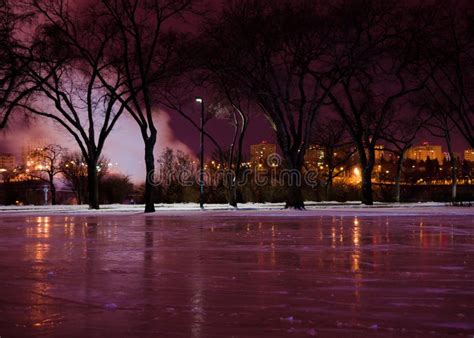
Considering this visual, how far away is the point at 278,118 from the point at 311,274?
2778 centimetres

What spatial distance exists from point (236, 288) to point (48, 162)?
69.0 m

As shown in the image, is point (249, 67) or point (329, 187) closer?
point (249, 67)

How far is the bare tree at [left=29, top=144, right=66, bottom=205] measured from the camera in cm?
7256

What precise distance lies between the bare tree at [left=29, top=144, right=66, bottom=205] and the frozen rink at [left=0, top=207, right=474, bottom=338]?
191ft

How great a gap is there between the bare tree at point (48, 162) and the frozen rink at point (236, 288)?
191ft

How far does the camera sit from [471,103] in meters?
49.2

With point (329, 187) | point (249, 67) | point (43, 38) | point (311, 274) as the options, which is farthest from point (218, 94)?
point (311, 274)

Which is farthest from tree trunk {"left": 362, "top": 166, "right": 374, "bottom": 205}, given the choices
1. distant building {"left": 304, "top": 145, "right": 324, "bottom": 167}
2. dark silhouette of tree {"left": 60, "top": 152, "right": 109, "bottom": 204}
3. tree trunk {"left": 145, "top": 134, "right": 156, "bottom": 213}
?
distant building {"left": 304, "top": 145, "right": 324, "bottom": 167}

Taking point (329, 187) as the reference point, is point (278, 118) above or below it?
above

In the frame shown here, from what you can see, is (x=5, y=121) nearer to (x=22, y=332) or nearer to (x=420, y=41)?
(x=420, y=41)

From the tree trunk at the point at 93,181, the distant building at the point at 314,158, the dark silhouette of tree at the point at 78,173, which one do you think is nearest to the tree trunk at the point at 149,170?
the tree trunk at the point at 93,181

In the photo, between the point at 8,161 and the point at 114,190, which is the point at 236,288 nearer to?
the point at 114,190

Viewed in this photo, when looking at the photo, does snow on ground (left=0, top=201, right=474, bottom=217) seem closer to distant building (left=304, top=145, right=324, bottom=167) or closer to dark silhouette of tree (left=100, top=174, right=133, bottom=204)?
dark silhouette of tree (left=100, top=174, right=133, bottom=204)

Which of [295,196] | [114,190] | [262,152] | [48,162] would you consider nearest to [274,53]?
[295,196]
